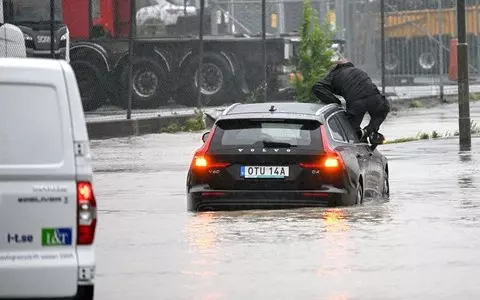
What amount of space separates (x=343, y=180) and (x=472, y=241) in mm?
2546

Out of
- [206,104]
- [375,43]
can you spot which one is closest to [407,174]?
[206,104]

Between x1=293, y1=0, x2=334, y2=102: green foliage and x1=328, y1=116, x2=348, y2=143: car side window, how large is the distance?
52.6 feet

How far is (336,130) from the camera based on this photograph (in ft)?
56.7

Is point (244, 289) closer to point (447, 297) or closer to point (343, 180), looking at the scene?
point (447, 297)

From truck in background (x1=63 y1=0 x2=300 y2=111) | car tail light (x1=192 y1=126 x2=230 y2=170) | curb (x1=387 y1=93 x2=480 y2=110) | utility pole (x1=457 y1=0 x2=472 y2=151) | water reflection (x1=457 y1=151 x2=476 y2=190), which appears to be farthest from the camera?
curb (x1=387 y1=93 x2=480 y2=110)

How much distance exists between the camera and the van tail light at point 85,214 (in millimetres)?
9641

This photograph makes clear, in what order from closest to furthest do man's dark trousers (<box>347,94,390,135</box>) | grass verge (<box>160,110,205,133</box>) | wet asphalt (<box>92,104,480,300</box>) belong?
wet asphalt (<box>92,104,480,300</box>) → man's dark trousers (<box>347,94,390,135</box>) → grass verge (<box>160,110,205,133</box>)

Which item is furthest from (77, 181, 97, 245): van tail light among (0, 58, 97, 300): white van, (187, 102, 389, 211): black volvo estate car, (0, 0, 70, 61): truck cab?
(0, 0, 70, 61): truck cab

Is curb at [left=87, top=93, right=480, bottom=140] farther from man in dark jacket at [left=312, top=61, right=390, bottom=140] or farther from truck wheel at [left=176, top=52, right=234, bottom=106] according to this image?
man in dark jacket at [left=312, top=61, right=390, bottom=140]

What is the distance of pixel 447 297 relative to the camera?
11125mm

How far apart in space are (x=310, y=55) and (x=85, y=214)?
80.4 feet

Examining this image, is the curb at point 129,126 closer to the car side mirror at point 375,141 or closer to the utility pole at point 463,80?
the utility pole at point 463,80

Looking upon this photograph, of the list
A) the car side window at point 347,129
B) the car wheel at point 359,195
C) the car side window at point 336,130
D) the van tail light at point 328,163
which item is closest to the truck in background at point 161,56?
the car side window at point 347,129

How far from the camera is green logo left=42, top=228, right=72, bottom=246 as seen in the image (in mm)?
9625
